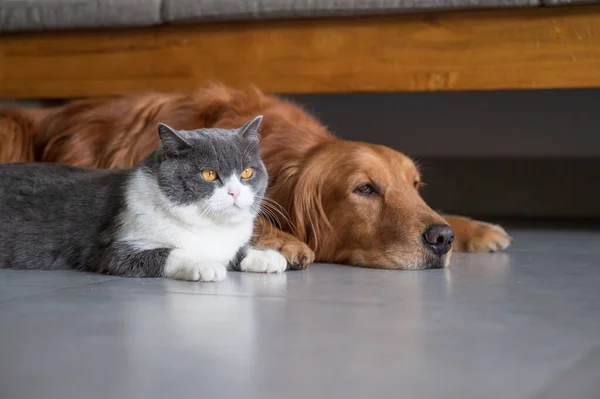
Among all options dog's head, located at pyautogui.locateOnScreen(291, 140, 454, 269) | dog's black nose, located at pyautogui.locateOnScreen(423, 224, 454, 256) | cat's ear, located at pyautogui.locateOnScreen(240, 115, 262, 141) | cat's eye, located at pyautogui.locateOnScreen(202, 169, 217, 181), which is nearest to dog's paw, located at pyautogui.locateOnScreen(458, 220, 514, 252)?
dog's head, located at pyautogui.locateOnScreen(291, 140, 454, 269)

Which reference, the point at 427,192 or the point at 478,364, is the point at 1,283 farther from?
the point at 427,192

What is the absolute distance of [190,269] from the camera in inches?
81.6

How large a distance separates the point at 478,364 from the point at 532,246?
67.4 inches

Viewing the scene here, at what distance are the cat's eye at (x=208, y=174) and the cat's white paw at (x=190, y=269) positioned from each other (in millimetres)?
195

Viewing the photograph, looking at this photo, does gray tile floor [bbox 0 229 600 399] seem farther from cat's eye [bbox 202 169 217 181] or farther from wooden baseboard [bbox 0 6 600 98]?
wooden baseboard [bbox 0 6 600 98]

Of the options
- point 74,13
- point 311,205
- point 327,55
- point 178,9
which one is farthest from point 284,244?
point 74,13

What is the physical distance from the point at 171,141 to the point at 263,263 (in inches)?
15.7

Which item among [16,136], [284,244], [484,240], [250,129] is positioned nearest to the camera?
[250,129]

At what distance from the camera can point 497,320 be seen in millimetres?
1604

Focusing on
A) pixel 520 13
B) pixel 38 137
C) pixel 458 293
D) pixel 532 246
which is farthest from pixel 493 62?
pixel 38 137

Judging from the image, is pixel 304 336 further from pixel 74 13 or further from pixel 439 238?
pixel 74 13

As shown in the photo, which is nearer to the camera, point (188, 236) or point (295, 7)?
point (188, 236)

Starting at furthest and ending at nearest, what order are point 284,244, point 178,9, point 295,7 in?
point 178,9, point 295,7, point 284,244

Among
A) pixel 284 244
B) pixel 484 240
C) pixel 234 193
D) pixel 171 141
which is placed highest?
pixel 171 141
